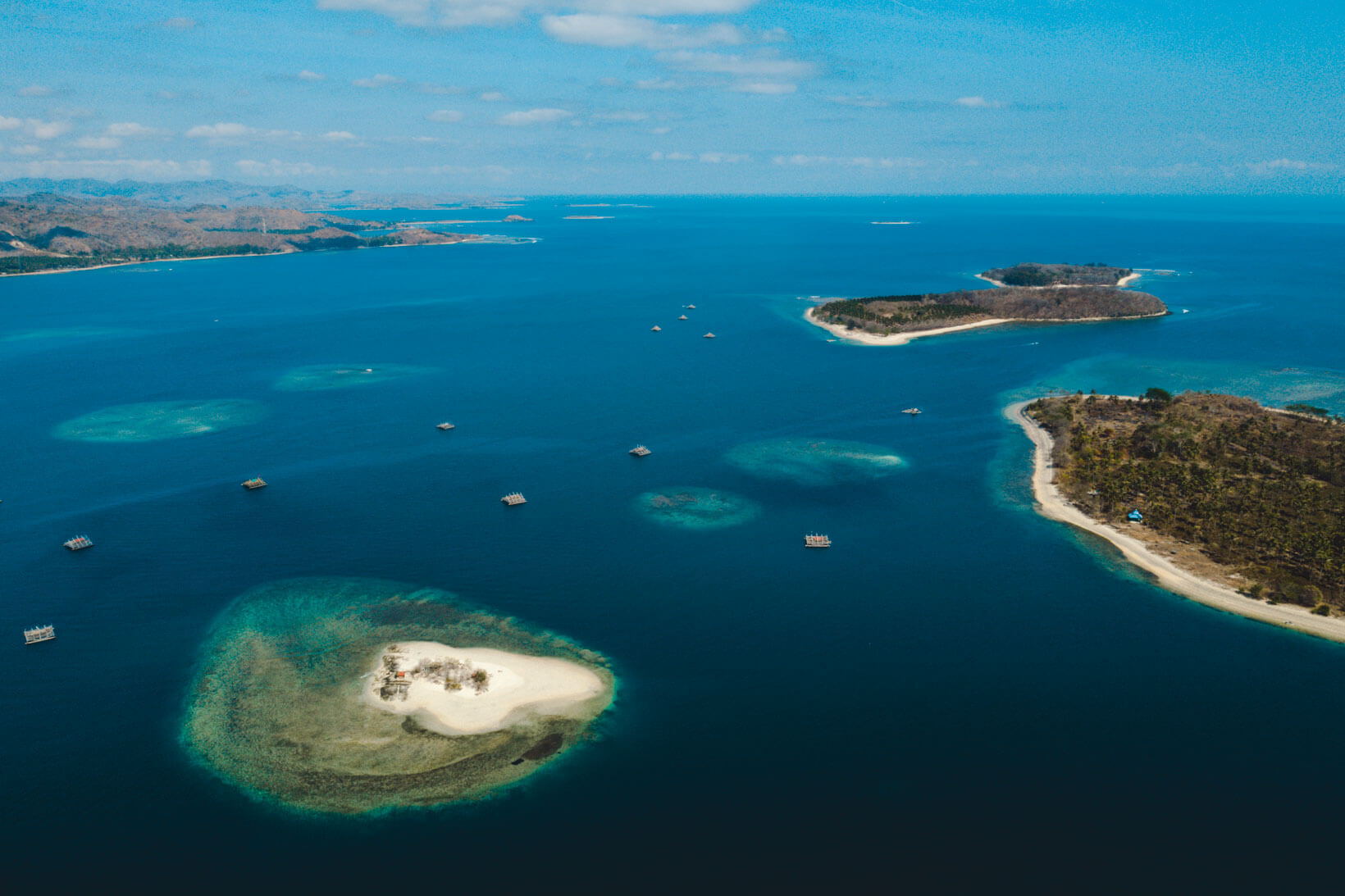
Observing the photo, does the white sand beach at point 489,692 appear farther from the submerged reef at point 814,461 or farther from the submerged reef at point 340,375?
the submerged reef at point 340,375

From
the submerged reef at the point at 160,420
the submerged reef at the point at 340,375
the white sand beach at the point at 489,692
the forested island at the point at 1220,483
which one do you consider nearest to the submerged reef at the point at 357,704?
the white sand beach at the point at 489,692

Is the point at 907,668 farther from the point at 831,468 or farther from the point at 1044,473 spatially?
the point at 1044,473

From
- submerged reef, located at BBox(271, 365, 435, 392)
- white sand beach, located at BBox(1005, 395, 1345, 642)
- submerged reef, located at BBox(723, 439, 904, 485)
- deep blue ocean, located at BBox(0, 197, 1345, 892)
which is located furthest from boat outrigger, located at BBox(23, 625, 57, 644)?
white sand beach, located at BBox(1005, 395, 1345, 642)

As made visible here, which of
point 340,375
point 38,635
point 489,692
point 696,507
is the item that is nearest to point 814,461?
point 696,507

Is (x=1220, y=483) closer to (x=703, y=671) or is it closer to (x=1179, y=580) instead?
(x=1179, y=580)

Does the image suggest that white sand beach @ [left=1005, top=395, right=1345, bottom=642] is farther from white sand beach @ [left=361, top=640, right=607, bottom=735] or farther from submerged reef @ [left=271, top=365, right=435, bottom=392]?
submerged reef @ [left=271, top=365, right=435, bottom=392]

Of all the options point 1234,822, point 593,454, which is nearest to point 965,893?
point 1234,822
